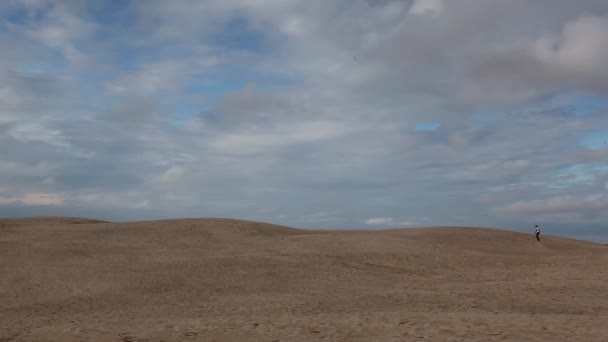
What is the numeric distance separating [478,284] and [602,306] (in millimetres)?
4985

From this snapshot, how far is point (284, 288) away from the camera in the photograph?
20.5 metres

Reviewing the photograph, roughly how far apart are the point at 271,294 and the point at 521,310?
872cm

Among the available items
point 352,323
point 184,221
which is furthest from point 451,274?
point 184,221

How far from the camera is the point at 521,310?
50.9ft

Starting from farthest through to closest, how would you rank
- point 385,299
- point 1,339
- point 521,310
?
point 385,299, point 521,310, point 1,339

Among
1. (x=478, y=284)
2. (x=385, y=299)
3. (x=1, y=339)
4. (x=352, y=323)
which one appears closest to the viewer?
(x=1, y=339)

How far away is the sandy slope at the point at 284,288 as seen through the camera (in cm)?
1288

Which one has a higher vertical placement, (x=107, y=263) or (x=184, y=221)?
(x=184, y=221)

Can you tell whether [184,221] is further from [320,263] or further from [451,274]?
[451,274]

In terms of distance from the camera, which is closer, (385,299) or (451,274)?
(385,299)

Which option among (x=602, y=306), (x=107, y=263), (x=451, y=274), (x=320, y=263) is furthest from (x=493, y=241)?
(x=107, y=263)

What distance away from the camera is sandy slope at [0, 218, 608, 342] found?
42.2 feet

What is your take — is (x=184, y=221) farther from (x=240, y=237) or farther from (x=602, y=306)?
(x=602, y=306)

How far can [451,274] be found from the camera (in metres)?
23.9
